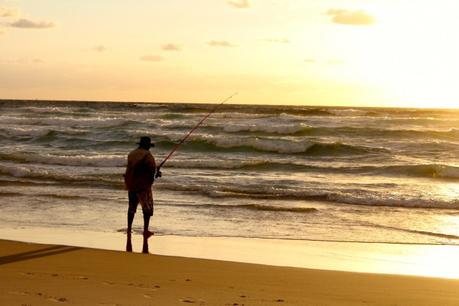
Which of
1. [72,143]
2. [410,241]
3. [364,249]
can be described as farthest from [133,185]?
[72,143]

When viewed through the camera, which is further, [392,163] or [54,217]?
[392,163]

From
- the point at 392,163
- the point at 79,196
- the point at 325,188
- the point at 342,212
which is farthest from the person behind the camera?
the point at 392,163

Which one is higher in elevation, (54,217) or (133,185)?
(133,185)

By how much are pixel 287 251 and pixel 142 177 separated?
2.07 meters

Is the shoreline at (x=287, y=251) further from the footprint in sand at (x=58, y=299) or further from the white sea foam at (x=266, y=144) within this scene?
the white sea foam at (x=266, y=144)

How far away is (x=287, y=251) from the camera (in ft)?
31.8

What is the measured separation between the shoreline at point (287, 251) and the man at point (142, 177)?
49 cm

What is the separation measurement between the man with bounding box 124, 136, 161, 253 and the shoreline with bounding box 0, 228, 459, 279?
1.62 ft

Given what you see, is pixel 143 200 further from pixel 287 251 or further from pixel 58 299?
pixel 58 299

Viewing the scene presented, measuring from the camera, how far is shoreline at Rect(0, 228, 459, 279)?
8.77 meters

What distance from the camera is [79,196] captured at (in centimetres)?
1525

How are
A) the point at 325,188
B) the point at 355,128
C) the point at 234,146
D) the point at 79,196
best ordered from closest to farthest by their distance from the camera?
the point at 79,196 < the point at 325,188 < the point at 234,146 < the point at 355,128

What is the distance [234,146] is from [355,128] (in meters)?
8.58

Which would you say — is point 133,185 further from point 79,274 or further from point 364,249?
point 364,249
